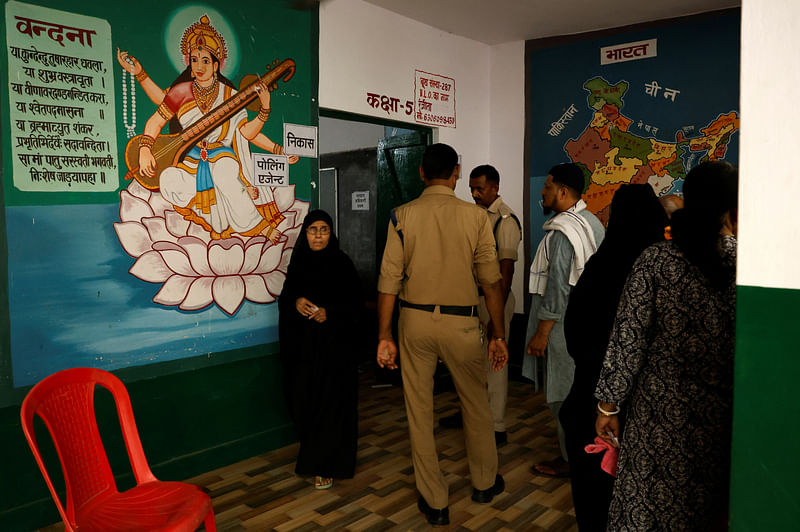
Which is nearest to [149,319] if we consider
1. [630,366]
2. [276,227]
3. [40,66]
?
[276,227]

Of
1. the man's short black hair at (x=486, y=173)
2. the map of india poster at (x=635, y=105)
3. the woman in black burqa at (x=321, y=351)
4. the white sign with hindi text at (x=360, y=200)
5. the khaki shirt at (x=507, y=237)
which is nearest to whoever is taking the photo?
the woman in black burqa at (x=321, y=351)

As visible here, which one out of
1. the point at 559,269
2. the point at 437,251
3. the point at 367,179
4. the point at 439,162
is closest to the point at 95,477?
the point at 437,251

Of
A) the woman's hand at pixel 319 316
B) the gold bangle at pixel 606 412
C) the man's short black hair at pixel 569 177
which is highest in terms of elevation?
the man's short black hair at pixel 569 177

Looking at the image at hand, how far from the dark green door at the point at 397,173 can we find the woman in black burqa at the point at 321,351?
171 cm

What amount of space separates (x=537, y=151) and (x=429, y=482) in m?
3.19

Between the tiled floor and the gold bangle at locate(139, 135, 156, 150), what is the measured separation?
1760 millimetres

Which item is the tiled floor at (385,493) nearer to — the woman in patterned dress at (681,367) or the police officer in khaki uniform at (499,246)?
the police officer in khaki uniform at (499,246)

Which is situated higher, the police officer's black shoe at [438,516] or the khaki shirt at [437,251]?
the khaki shirt at [437,251]

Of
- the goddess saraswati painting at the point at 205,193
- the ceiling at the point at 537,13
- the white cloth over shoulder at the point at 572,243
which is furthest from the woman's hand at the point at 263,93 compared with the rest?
the white cloth over shoulder at the point at 572,243

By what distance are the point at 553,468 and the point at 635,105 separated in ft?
9.35

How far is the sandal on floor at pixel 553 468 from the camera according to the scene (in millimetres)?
3162

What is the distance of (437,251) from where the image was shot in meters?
2.66

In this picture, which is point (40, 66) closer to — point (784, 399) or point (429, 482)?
point (429, 482)

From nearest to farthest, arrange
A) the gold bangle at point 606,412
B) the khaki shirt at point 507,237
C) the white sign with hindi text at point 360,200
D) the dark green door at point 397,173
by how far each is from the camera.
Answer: the gold bangle at point 606,412 → the khaki shirt at point 507,237 → the dark green door at point 397,173 → the white sign with hindi text at point 360,200
